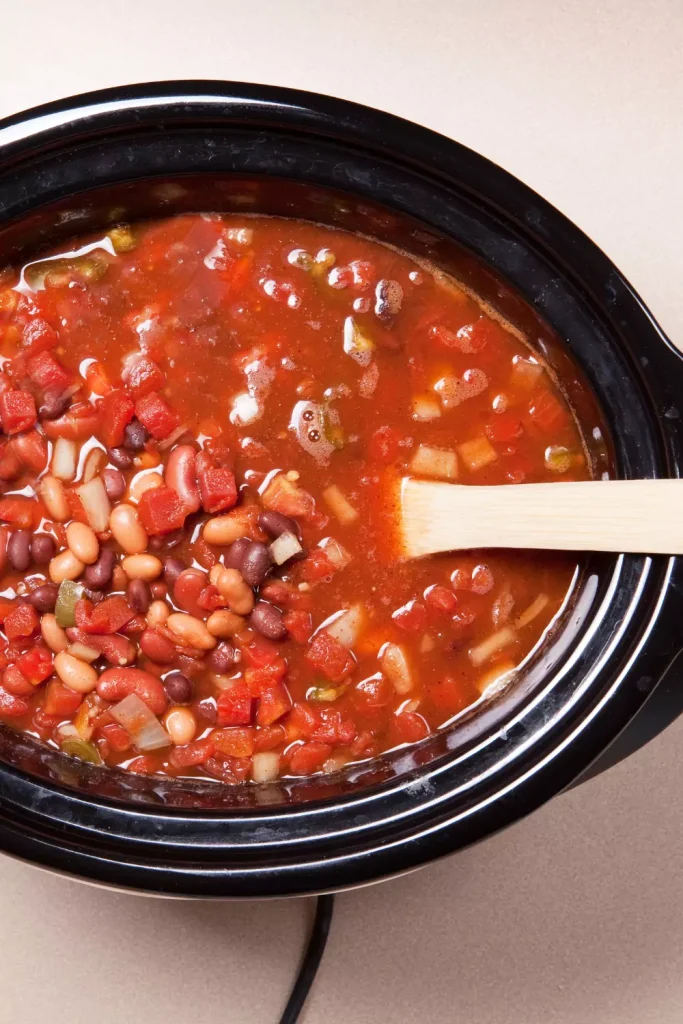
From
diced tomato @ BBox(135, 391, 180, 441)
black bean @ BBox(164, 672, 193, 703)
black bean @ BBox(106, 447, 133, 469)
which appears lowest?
black bean @ BBox(164, 672, 193, 703)

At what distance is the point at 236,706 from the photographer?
2148mm

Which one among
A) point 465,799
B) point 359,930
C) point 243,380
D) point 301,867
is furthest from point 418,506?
point 359,930

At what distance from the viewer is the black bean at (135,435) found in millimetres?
2154

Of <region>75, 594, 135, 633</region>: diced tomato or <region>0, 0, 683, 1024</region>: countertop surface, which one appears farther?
<region>0, 0, 683, 1024</region>: countertop surface

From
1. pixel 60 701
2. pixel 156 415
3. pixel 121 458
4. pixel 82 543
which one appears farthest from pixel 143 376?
pixel 60 701

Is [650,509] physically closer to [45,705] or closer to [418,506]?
[418,506]

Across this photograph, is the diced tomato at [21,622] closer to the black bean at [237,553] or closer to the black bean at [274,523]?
the black bean at [237,553]

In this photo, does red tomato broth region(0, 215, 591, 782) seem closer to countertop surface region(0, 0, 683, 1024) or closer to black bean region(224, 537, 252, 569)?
black bean region(224, 537, 252, 569)

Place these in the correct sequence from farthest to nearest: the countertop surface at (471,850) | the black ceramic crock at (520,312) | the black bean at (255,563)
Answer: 1. the countertop surface at (471,850)
2. the black bean at (255,563)
3. the black ceramic crock at (520,312)

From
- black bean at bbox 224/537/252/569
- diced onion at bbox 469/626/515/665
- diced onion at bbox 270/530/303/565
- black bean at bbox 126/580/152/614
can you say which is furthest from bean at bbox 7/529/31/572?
diced onion at bbox 469/626/515/665

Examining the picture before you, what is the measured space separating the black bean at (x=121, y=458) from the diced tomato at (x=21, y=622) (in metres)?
0.39

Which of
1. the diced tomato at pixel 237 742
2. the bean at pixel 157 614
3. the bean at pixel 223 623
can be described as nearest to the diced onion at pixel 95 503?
the bean at pixel 157 614

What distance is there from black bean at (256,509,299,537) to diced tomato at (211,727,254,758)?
48 centimetres

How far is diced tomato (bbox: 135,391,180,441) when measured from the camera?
2154 mm
